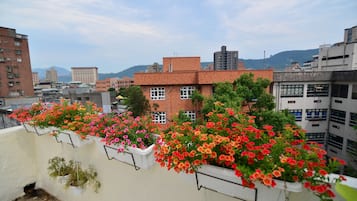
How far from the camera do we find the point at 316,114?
1345 centimetres

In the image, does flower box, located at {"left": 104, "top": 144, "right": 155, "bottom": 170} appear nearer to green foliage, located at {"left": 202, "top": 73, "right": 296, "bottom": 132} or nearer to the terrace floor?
the terrace floor

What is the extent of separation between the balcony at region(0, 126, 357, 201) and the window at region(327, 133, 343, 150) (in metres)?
17.1

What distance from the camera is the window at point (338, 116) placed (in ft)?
39.9

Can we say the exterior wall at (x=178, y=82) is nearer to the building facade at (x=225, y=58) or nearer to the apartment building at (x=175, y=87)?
the apartment building at (x=175, y=87)

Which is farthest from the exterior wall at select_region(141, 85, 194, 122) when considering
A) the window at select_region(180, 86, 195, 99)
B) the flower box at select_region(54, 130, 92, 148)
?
the flower box at select_region(54, 130, 92, 148)

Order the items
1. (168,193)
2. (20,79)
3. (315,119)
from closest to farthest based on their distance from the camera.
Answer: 1. (168,193)
2. (315,119)
3. (20,79)

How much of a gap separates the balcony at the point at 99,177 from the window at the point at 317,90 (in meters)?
15.9

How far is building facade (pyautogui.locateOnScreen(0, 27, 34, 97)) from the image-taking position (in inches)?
850

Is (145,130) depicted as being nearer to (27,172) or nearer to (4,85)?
(27,172)

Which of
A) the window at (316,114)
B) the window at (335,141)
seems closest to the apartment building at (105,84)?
A: the window at (316,114)

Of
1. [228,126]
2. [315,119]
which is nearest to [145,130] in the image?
[228,126]

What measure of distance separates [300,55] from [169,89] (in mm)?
68569

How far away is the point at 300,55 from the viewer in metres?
59.4

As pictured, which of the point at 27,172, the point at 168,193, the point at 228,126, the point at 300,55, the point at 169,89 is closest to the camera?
the point at 228,126
